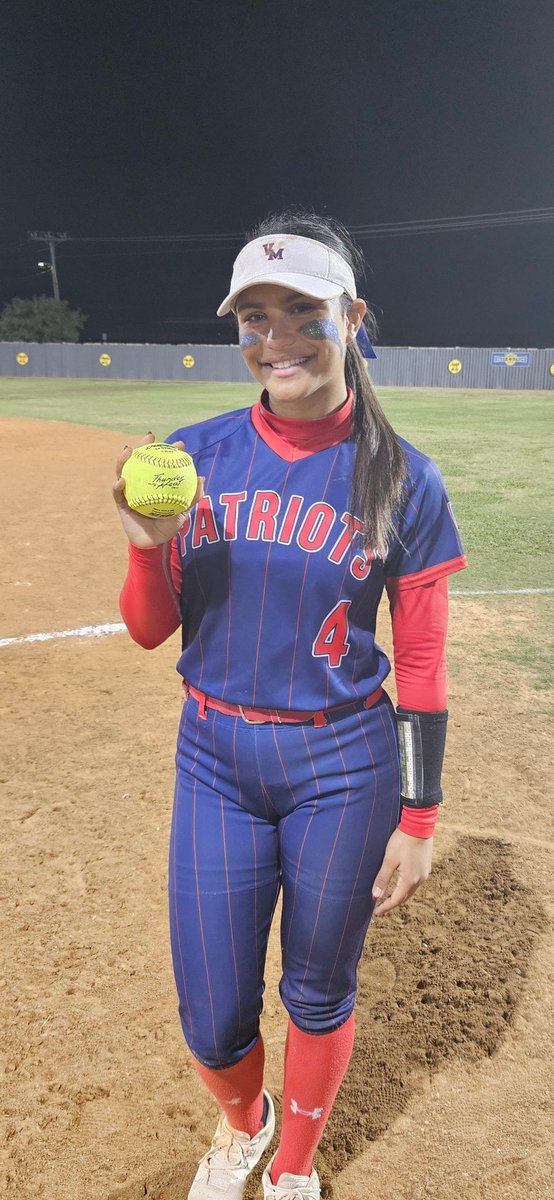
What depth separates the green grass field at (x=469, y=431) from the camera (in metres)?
8.35

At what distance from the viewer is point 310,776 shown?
1.86 metres

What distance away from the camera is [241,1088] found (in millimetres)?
2035

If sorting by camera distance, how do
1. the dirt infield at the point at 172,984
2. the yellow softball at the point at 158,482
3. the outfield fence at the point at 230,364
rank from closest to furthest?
1. the yellow softball at the point at 158,482
2. the dirt infield at the point at 172,984
3. the outfield fence at the point at 230,364

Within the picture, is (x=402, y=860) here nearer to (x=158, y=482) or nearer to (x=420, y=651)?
(x=420, y=651)

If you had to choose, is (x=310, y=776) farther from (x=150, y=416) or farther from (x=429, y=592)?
(x=150, y=416)

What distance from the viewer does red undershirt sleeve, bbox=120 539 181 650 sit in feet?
6.30

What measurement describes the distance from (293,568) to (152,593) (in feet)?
1.21

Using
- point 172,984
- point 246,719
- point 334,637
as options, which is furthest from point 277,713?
point 172,984

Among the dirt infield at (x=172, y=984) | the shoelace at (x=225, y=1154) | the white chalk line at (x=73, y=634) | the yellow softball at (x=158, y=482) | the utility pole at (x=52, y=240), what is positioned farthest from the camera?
the utility pole at (x=52, y=240)

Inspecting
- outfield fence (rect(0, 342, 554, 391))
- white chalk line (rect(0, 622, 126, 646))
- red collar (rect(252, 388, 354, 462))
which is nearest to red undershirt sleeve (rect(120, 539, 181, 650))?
red collar (rect(252, 388, 354, 462))

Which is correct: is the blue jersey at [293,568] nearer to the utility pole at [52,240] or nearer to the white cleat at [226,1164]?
the white cleat at [226,1164]

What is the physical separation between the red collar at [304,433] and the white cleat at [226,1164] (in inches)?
69.4

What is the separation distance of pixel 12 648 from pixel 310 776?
13.9 feet

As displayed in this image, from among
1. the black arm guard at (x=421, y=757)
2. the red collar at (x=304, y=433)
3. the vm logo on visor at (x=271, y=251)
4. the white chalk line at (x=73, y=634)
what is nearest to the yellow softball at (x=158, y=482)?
the red collar at (x=304, y=433)
